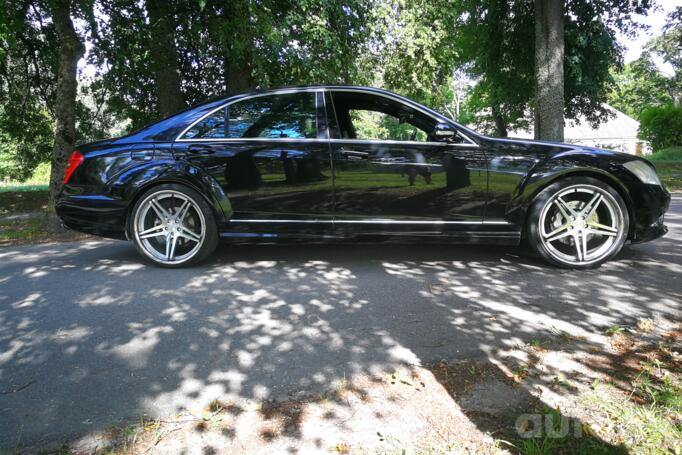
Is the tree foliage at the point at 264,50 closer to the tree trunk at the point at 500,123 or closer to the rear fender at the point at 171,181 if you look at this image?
the rear fender at the point at 171,181

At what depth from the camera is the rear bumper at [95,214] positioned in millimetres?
4328

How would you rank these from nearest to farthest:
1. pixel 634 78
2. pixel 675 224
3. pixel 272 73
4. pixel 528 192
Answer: pixel 528 192, pixel 675 224, pixel 272 73, pixel 634 78

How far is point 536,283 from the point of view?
12.3ft

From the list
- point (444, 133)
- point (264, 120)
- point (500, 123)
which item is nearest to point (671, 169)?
point (500, 123)

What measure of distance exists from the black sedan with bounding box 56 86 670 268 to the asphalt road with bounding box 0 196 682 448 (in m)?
0.34

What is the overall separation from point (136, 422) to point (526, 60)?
1696 cm

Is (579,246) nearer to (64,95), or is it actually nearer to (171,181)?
(171,181)

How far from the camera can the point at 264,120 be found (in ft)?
14.3

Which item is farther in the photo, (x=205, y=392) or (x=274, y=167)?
(x=274, y=167)

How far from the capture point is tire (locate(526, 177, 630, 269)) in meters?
4.11

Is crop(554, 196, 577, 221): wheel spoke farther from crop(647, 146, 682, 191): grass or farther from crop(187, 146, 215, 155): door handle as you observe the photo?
crop(647, 146, 682, 191): grass

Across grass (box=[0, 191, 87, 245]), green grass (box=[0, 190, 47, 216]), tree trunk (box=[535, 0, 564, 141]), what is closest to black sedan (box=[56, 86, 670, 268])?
grass (box=[0, 191, 87, 245])

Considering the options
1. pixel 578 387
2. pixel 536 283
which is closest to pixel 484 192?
pixel 536 283

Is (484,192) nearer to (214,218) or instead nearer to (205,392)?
(214,218)
